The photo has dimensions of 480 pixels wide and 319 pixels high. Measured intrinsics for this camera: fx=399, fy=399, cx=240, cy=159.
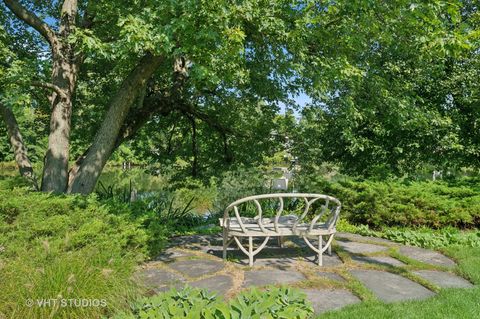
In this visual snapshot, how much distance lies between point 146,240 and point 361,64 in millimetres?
6661

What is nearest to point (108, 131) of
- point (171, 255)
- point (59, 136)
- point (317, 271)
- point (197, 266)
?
point (59, 136)

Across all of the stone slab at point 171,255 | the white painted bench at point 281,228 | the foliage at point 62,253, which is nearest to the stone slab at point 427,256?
the white painted bench at point 281,228

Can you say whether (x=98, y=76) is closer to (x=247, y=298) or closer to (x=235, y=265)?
(x=235, y=265)

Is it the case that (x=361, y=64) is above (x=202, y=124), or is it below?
above

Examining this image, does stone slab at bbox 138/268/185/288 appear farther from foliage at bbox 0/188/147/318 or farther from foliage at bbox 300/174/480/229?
foliage at bbox 300/174/480/229

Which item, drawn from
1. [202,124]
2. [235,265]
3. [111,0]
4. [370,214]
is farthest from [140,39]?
[370,214]

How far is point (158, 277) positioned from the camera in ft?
15.9

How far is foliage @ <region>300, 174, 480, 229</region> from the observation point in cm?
833

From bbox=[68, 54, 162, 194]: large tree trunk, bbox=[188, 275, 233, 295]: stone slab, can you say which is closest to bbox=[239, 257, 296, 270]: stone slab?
bbox=[188, 275, 233, 295]: stone slab

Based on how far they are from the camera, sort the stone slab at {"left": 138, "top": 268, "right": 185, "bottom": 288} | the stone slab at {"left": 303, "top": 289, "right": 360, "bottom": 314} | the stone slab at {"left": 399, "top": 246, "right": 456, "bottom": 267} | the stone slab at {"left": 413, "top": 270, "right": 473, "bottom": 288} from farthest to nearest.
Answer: the stone slab at {"left": 399, "top": 246, "right": 456, "bottom": 267} → the stone slab at {"left": 413, "top": 270, "right": 473, "bottom": 288} → the stone slab at {"left": 138, "top": 268, "right": 185, "bottom": 288} → the stone slab at {"left": 303, "top": 289, "right": 360, "bottom": 314}

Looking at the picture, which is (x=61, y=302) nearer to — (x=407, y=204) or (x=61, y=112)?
(x=61, y=112)

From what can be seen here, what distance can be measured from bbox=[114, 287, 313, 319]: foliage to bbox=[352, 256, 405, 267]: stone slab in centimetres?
216

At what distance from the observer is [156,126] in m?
9.82

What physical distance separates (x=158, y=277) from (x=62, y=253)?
52.1 inches
